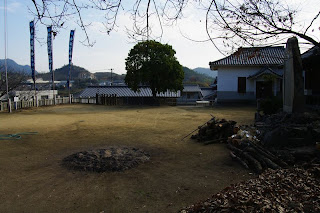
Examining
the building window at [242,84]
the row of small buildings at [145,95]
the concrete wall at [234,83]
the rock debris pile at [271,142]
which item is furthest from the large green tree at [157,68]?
the rock debris pile at [271,142]

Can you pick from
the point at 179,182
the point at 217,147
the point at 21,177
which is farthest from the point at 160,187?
the point at 217,147

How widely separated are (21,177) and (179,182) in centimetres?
355

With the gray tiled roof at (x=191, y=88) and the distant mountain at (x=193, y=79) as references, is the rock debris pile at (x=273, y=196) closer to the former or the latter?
the gray tiled roof at (x=191, y=88)

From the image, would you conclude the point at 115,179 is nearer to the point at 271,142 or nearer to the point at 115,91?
the point at 271,142

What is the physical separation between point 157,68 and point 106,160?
2037cm

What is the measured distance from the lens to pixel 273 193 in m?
3.88

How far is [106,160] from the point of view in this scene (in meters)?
6.36

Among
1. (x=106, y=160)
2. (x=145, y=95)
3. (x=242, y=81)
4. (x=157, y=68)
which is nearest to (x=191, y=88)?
(x=145, y=95)

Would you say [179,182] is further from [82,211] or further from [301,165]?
[301,165]

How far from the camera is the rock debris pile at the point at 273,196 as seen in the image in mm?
3303

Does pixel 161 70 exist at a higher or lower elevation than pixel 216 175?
higher

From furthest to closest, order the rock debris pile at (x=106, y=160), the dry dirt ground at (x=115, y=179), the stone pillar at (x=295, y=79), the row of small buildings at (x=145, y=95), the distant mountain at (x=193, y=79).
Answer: the distant mountain at (x=193, y=79), the row of small buildings at (x=145, y=95), the stone pillar at (x=295, y=79), the rock debris pile at (x=106, y=160), the dry dirt ground at (x=115, y=179)

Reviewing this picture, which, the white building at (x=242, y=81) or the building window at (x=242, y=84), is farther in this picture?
the building window at (x=242, y=84)

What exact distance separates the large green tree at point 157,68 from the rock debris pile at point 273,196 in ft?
71.8
